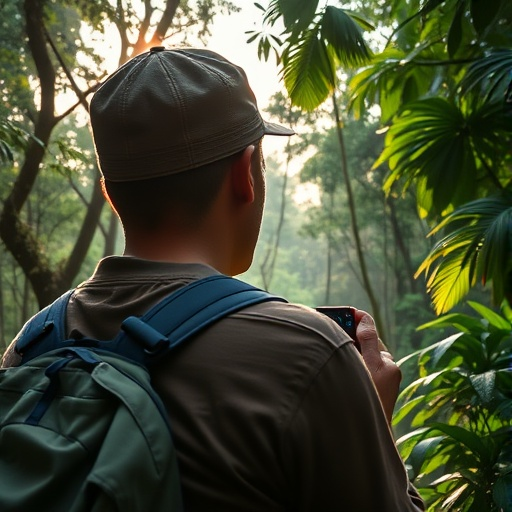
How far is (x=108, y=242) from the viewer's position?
31.9 ft

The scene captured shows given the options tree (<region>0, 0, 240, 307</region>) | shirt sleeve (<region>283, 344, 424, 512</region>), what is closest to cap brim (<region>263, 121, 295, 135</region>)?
shirt sleeve (<region>283, 344, 424, 512</region>)

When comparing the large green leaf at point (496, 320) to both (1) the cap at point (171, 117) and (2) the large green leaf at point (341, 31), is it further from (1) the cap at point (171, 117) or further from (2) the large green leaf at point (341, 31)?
(1) the cap at point (171, 117)

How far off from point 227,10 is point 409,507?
22.7ft

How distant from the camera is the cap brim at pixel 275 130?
1.08 metres

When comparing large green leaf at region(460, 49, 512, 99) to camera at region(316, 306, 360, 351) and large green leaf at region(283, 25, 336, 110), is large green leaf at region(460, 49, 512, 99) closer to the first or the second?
large green leaf at region(283, 25, 336, 110)

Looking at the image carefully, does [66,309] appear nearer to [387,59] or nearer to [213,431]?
[213,431]

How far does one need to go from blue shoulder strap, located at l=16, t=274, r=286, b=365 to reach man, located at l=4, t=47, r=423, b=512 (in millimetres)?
16

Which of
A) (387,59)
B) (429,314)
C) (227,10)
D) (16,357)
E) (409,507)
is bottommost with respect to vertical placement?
(429,314)

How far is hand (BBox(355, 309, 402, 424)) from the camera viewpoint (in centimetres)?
98

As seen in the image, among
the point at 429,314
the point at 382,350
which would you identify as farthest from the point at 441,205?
the point at 429,314

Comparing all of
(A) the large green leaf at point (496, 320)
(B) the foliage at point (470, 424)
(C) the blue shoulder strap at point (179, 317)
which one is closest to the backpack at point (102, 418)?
(C) the blue shoulder strap at point (179, 317)

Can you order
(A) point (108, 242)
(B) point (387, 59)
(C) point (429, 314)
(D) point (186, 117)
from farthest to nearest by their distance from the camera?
(C) point (429, 314) < (A) point (108, 242) < (B) point (387, 59) < (D) point (186, 117)

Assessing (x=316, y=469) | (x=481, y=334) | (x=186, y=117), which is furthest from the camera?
(x=481, y=334)

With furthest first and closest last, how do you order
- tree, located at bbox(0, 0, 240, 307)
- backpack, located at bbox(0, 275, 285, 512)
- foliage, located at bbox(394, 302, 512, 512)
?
tree, located at bbox(0, 0, 240, 307) < foliage, located at bbox(394, 302, 512, 512) < backpack, located at bbox(0, 275, 285, 512)
